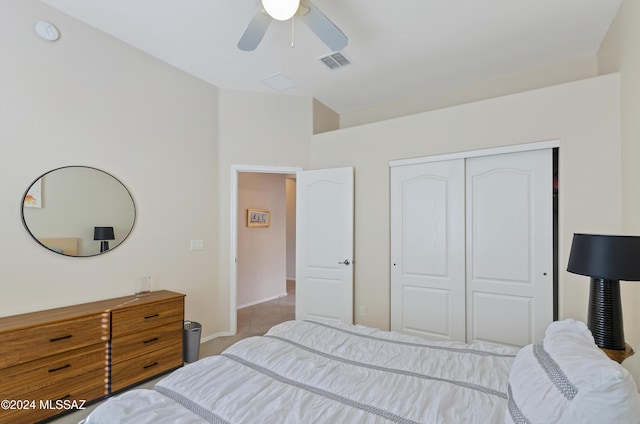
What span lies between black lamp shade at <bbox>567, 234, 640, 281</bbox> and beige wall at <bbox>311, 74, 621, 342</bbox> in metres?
1.12

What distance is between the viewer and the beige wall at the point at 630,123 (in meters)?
2.11

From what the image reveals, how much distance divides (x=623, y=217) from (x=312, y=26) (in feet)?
8.77

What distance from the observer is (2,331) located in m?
1.96

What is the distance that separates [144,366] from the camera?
270cm

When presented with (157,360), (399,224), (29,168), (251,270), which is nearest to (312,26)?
(399,224)

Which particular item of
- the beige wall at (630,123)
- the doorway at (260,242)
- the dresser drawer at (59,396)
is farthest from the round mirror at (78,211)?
the beige wall at (630,123)

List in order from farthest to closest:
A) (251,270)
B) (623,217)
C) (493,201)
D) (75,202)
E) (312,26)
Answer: (251,270) → (493,201) → (75,202) → (623,217) → (312,26)

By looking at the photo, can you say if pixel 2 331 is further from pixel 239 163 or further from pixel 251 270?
pixel 251 270

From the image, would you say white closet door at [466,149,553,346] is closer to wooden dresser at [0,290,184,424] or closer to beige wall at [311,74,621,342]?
beige wall at [311,74,621,342]

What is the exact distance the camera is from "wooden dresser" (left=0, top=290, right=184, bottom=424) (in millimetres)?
2020

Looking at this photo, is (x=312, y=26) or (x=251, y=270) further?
(x=251, y=270)

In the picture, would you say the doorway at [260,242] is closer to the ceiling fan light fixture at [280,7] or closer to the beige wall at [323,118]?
the beige wall at [323,118]

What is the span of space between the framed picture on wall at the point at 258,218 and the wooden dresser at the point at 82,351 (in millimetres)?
2535

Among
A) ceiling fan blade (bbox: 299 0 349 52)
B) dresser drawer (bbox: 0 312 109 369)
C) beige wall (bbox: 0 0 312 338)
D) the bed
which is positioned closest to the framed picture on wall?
beige wall (bbox: 0 0 312 338)
